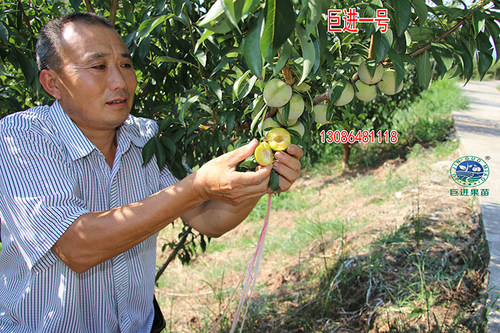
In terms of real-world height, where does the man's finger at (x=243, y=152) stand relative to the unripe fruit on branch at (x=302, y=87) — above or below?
below

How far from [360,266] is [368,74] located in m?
1.82

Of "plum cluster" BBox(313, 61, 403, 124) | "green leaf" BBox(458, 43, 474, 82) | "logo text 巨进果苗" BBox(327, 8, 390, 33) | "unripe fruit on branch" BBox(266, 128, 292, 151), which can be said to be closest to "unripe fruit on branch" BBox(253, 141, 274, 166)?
"unripe fruit on branch" BBox(266, 128, 292, 151)

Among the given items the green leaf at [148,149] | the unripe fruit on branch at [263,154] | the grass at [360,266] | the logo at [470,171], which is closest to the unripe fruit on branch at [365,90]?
the unripe fruit on branch at [263,154]

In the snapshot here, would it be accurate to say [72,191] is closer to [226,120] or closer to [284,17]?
[226,120]

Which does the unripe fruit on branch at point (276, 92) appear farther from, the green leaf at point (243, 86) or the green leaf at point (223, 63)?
the green leaf at point (223, 63)

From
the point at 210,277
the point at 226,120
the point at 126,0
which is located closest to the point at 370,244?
the point at 210,277

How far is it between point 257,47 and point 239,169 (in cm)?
53

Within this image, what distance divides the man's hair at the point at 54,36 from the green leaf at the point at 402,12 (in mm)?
912

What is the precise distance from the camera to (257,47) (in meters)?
0.74

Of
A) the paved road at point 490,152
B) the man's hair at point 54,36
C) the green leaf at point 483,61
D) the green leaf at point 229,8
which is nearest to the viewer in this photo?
the green leaf at point 229,8

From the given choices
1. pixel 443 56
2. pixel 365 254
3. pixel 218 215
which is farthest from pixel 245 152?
pixel 365 254

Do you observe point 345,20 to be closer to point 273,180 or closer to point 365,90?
point 365,90

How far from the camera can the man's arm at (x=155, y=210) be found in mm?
1097

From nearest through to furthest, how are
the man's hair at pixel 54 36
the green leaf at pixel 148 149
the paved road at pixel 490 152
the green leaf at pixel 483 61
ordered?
1. the green leaf at pixel 483 61
2. the man's hair at pixel 54 36
3. the green leaf at pixel 148 149
4. the paved road at pixel 490 152
